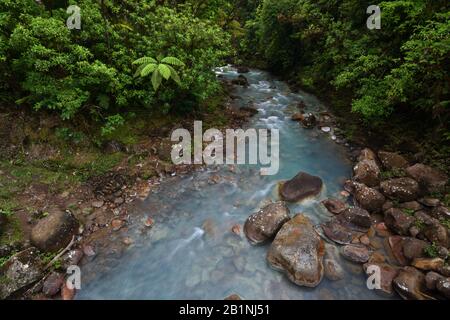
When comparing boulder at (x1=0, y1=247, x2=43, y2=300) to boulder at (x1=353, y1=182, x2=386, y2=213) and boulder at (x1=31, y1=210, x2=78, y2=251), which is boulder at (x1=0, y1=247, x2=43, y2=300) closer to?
boulder at (x1=31, y1=210, x2=78, y2=251)

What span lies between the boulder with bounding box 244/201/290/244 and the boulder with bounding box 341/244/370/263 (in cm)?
134

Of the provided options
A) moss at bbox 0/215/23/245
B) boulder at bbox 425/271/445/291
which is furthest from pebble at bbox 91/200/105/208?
boulder at bbox 425/271/445/291

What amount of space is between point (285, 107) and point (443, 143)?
5.97 metres

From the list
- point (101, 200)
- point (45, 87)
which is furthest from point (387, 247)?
point (45, 87)

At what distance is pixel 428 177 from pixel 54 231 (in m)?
8.50

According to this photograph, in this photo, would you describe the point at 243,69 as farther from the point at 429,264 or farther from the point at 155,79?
the point at 429,264

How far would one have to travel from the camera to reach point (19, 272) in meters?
4.93

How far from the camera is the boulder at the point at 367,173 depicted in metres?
7.19

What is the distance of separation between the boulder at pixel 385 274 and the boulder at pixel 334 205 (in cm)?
146

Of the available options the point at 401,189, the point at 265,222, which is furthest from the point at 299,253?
the point at 401,189

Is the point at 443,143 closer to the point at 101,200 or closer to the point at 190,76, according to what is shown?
the point at 190,76

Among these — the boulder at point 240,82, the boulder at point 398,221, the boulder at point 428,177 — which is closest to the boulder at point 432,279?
the boulder at point 398,221

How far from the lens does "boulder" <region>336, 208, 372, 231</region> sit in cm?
617

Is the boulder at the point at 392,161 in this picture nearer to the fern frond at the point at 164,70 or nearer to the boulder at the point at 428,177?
the boulder at the point at 428,177
